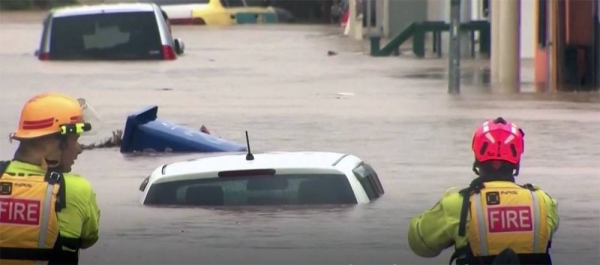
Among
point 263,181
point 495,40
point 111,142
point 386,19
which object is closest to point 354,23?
point 386,19

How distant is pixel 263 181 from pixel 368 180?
949 mm

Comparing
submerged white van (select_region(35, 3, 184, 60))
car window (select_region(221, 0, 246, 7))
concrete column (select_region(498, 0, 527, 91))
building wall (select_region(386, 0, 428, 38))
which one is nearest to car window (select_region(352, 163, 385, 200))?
concrete column (select_region(498, 0, 527, 91))

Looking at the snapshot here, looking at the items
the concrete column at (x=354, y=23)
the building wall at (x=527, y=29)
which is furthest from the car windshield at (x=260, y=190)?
the concrete column at (x=354, y=23)

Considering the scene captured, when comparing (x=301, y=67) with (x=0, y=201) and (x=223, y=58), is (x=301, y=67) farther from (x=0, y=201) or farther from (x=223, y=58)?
(x=0, y=201)

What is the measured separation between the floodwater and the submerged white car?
0.14 m

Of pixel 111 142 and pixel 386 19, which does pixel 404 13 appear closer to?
pixel 386 19

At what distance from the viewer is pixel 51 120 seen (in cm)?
519

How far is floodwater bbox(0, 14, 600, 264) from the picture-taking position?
9.78 m

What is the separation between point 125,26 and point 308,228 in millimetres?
17454

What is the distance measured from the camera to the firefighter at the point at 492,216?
16.9ft

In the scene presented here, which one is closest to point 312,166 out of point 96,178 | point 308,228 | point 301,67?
point 308,228

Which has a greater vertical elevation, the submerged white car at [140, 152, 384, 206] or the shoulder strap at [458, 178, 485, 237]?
the shoulder strap at [458, 178, 485, 237]

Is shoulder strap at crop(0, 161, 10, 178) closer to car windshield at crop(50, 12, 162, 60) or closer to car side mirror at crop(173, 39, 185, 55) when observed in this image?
car windshield at crop(50, 12, 162, 60)

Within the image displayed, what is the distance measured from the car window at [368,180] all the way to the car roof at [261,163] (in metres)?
0.15
